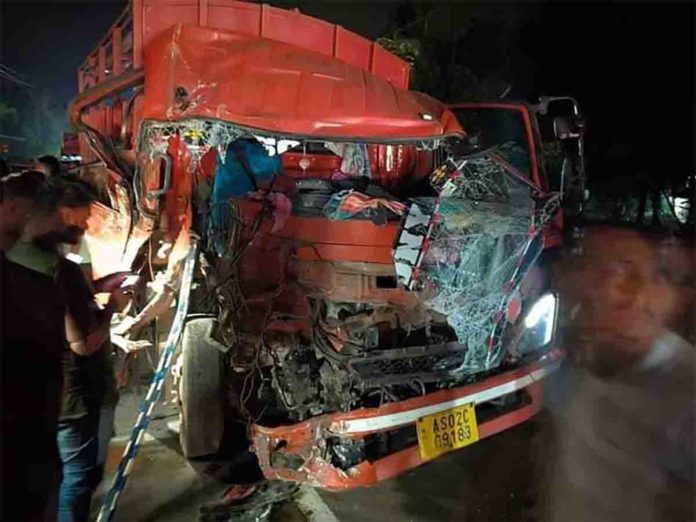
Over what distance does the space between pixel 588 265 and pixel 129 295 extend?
12332mm

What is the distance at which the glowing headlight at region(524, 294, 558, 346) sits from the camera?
12.5 feet

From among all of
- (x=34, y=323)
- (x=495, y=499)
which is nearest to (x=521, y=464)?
(x=495, y=499)

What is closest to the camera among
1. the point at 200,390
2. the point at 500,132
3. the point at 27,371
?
the point at 27,371

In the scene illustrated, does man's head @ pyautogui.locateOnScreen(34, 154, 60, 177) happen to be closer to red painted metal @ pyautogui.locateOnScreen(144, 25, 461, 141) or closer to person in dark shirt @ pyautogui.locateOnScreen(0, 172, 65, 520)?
red painted metal @ pyautogui.locateOnScreen(144, 25, 461, 141)

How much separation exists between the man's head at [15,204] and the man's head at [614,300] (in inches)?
199

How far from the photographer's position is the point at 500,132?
179 inches

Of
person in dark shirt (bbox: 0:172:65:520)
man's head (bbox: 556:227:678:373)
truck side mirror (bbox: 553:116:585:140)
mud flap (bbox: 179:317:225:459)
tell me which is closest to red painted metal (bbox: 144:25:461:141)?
person in dark shirt (bbox: 0:172:65:520)

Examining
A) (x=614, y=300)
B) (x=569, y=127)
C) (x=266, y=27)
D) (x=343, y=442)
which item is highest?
(x=266, y=27)

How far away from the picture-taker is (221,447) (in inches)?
155

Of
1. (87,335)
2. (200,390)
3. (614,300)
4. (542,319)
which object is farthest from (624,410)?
(614,300)

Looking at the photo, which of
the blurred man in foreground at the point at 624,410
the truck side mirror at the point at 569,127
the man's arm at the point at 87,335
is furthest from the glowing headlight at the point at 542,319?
the man's arm at the point at 87,335

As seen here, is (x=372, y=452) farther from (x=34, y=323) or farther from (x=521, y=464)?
(x=34, y=323)

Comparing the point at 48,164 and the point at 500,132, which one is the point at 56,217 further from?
the point at 500,132

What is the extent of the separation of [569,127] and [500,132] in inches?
20.3
